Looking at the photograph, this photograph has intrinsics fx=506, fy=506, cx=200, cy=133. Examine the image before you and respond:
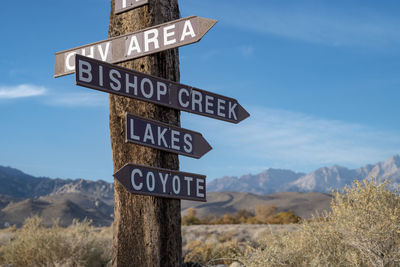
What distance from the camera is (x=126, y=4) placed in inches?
293

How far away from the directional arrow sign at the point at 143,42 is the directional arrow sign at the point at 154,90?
0.56 m

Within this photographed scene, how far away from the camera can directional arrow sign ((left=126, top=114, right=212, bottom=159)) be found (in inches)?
249

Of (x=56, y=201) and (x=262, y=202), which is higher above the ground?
(x=56, y=201)

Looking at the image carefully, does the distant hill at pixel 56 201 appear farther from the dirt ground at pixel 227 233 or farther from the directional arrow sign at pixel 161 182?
the dirt ground at pixel 227 233

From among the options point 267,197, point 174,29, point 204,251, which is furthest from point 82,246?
point 267,197

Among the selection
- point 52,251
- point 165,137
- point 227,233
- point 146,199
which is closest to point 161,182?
point 146,199

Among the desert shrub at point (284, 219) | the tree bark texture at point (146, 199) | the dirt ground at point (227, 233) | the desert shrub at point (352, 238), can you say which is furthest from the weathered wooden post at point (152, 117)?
the desert shrub at point (284, 219)

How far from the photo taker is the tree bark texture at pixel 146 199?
6836mm

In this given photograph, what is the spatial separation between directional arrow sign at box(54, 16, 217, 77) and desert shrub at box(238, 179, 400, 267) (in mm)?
4508

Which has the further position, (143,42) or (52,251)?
(52,251)

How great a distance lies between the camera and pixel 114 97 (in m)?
7.31

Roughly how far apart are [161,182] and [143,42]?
6.49 ft

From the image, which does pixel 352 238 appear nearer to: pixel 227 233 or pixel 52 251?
pixel 52 251

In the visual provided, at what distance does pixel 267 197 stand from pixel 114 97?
363ft
